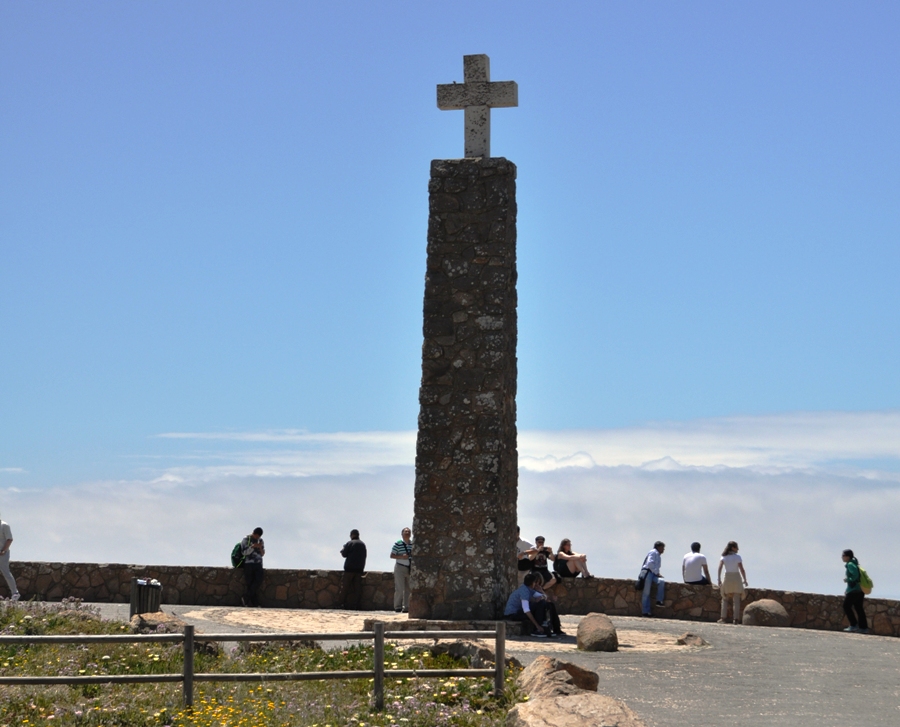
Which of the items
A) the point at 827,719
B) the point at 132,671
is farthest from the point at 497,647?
the point at 132,671

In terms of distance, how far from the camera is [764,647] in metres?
17.6

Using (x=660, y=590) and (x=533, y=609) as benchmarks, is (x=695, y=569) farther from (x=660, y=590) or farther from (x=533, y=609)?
(x=533, y=609)

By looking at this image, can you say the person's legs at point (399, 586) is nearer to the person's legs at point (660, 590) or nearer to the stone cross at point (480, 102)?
the person's legs at point (660, 590)

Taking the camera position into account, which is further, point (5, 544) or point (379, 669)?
point (5, 544)

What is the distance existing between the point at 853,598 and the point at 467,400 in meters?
7.83

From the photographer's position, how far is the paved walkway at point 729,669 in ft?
38.9

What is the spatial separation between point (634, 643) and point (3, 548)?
1001cm

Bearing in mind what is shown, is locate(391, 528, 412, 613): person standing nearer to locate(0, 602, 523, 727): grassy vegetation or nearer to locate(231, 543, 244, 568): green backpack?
locate(231, 543, 244, 568): green backpack

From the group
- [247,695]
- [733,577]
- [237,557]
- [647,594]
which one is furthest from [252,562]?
[247,695]

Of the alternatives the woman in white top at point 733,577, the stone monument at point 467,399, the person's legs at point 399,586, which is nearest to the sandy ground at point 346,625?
the person's legs at point 399,586

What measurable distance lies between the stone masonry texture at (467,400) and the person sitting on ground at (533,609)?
31cm

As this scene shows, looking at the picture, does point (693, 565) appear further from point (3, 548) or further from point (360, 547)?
point (3, 548)

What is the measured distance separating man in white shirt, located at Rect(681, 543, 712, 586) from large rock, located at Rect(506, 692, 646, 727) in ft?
42.0

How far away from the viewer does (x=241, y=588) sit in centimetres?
2381
